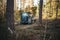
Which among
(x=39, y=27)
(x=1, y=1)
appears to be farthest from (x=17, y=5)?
(x=39, y=27)

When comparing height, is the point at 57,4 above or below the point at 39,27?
above

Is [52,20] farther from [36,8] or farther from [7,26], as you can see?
[7,26]

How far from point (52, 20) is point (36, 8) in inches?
12.6

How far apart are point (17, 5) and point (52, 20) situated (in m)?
0.61

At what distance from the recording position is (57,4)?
10.4ft

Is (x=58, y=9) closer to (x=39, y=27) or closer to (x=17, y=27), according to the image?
(x=39, y=27)

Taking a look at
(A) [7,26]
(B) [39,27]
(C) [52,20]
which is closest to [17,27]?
(A) [7,26]

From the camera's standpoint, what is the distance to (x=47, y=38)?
3109mm

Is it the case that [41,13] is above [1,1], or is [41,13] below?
below

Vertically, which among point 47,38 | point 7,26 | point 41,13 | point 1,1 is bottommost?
point 47,38

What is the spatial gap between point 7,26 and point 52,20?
721 mm

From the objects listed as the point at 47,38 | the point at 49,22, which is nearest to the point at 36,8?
the point at 49,22

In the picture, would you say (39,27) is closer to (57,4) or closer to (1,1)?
(57,4)

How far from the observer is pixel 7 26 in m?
3.09
